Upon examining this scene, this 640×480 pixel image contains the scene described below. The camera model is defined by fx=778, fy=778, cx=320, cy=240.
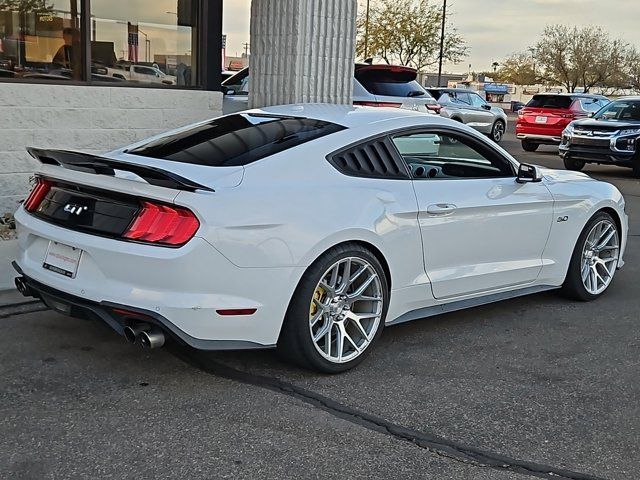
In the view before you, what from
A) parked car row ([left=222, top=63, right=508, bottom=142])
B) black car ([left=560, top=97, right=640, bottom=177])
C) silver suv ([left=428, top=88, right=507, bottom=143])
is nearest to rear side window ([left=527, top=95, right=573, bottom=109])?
silver suv ([left=428, top=88, right=507, bottom=143])

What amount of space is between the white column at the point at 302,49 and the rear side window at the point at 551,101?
13707 mm

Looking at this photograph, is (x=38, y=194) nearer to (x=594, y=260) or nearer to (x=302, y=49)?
(x=594, y=260)

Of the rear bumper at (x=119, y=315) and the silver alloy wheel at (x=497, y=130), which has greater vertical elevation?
the rear bumper at (x=119, y=315)

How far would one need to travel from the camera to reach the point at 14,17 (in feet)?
26.9

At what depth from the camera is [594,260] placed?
6.37m

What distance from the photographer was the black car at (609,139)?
15.8 m

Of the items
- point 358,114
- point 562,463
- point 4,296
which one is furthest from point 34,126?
point 562,463

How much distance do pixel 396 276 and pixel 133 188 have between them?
169cm

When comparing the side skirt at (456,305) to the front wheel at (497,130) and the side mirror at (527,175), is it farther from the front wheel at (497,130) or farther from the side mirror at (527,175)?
the front wheel at (497,130)

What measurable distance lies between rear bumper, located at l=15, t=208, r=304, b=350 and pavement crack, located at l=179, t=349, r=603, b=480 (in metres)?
0.29

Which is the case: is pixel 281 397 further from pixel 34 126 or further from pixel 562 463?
pixel 34 126

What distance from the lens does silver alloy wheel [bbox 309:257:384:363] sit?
4.39 metres

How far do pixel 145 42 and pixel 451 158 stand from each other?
16.2 feet

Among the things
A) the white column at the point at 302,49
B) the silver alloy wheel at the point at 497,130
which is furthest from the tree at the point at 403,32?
the white column at the point at 302,49
